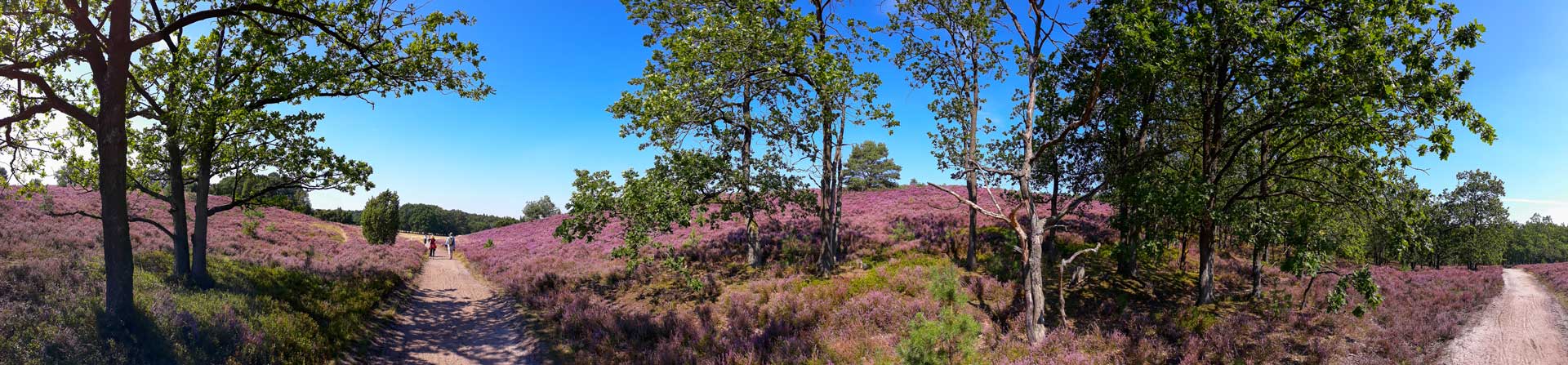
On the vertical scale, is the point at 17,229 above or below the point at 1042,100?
below

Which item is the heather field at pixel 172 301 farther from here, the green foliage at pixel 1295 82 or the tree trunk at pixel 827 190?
the green foliage at pixel 1295 82

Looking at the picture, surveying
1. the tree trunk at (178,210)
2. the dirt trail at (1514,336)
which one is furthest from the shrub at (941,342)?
the tree trunk at (178,210)

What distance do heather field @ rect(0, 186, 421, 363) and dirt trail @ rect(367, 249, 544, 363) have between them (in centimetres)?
85

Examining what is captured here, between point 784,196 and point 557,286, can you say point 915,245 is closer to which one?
point 784,196

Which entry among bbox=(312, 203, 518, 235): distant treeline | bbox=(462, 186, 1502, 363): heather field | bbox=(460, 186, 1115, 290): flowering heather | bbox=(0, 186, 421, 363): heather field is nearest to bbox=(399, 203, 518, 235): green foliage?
bbox=(312, 203, 518, 235): distant treeline

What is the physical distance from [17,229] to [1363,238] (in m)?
34.3

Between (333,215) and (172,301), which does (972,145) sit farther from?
(333,215)

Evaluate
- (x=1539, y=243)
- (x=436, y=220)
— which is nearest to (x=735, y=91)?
(x=436, y=220)

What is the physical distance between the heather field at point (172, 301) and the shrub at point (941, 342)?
35.5ft

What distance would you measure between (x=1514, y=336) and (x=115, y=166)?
101 feet

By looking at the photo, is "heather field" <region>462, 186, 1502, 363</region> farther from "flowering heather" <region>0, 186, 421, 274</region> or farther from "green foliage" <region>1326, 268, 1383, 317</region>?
"flowering heather" <region>0, 186, 421, 274</region>

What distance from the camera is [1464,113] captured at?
319 inches

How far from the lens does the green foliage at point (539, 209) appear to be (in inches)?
3477

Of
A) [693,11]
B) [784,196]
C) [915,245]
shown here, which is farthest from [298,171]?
[915,245]
